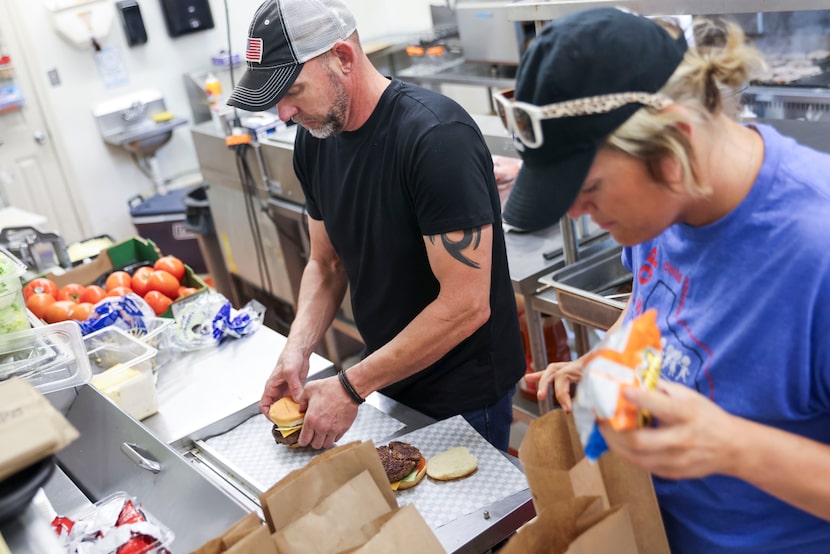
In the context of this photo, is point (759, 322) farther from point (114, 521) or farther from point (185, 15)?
point (185, 15)

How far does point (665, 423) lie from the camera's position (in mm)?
846

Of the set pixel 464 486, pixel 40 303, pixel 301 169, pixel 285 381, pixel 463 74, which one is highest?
pixel 301 169

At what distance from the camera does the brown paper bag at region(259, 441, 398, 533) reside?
1252mm

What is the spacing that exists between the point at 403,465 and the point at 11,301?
0.98 m

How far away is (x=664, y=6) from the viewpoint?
2076mm

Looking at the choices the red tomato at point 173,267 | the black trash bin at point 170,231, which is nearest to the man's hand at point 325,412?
the red tomato at point 173,267

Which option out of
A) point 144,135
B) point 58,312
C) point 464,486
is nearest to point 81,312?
point 58,312

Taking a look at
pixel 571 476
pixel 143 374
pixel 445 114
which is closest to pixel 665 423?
pixel 571 476

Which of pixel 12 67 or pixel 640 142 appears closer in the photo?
pixel 640 142

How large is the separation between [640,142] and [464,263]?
747 millimetres

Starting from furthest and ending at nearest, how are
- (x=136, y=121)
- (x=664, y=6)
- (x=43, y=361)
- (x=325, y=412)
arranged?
(x=136, y=121) < (x=664, y=6) < (x=43, y=361) < (x=325, y=412)

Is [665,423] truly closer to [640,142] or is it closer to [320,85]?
[640,142]

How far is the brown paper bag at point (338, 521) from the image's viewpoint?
3.90ft

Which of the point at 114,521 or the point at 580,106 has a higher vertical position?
the point at 580,106
